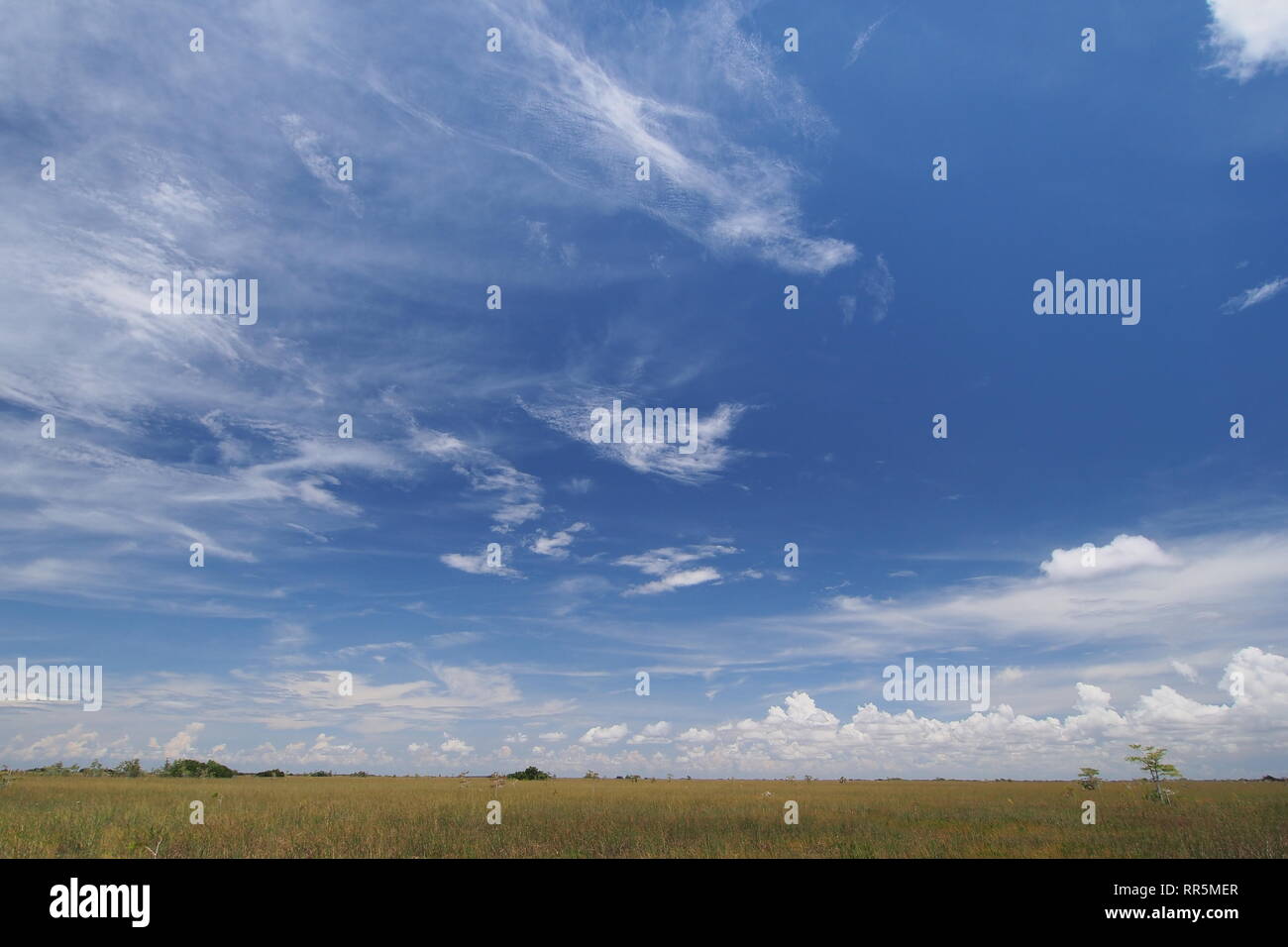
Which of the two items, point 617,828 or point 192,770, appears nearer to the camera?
point 617,828

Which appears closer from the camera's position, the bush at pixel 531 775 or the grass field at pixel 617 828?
the grass field at pixel 617 828

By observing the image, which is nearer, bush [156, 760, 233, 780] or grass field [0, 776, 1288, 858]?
grass field [0, 776, 1288, 858]

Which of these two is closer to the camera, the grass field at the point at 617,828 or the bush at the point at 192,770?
the grass field at the point at 617,828

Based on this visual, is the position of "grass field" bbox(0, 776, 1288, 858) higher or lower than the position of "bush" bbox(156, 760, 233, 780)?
higher

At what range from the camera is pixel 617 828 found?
20250 mm

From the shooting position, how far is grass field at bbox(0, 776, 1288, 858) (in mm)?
16500

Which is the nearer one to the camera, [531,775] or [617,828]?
[617,828]

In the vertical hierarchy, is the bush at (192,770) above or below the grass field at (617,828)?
below

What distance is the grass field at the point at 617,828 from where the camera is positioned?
16500 millimetres

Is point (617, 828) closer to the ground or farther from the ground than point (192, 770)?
farther from the ground
